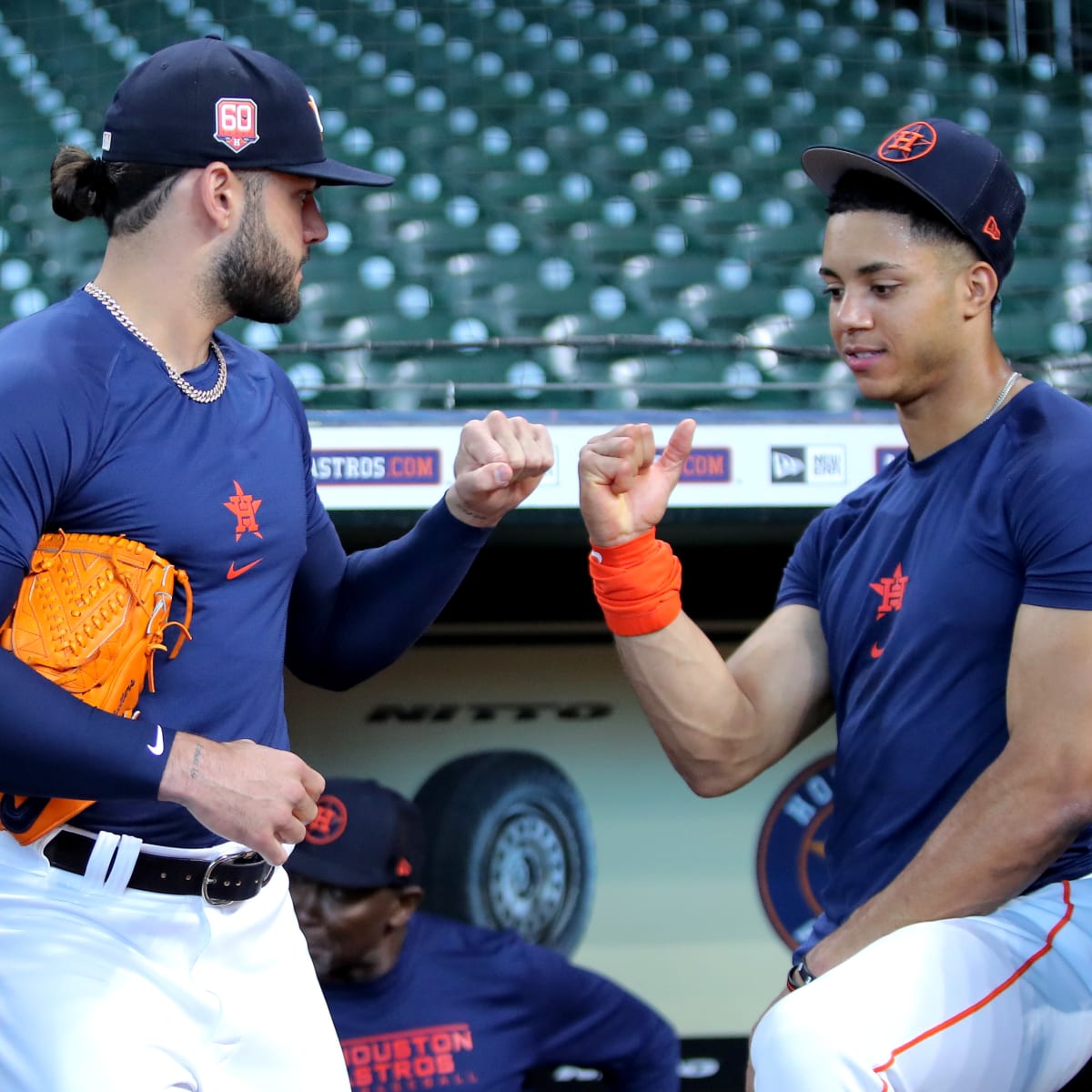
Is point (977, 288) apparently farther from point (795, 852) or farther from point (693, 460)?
point (795, 852)

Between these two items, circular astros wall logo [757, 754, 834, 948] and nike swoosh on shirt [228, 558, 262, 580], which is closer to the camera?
nike swoosh on shirt [228, 558, 262, 580]

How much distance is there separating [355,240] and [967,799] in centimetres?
290

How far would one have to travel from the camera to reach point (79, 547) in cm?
131

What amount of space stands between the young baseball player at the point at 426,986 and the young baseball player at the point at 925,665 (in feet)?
3.46

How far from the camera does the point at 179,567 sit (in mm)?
1384

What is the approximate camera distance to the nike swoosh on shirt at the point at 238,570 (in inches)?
55.9

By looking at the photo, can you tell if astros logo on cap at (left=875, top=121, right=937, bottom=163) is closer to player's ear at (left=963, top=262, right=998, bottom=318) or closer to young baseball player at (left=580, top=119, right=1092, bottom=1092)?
young baseball player at (left=580, top=119, right=1092, bottom=1092)

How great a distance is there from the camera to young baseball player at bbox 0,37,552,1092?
4.10 feet

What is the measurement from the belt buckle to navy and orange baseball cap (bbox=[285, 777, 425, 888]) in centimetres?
121

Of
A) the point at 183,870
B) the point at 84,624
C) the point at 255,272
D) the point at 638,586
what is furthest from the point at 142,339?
the point at 638,586

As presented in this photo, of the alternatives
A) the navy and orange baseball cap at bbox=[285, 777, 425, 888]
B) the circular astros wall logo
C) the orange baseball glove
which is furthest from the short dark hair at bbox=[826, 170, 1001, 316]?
the circular astros wall logo

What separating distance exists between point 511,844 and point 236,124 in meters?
2.08

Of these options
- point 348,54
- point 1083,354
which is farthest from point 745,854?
point 348,54

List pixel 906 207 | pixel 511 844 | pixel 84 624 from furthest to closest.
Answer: pixel 511 844
pixel 906 207
pixel 84 624
